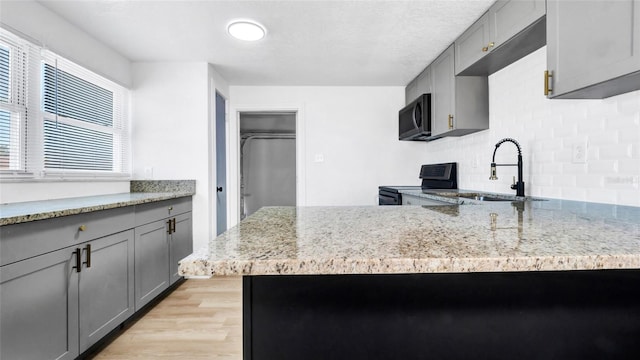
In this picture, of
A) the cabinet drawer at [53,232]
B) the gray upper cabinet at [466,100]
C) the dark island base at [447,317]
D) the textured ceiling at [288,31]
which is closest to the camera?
the dark island base at [447,317]

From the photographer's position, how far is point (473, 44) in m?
2.31

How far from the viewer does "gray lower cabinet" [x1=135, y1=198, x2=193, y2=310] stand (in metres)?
2.27

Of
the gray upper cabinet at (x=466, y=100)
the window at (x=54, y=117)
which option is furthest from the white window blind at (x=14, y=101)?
the gray upper cabinet at (x=466, y=100)

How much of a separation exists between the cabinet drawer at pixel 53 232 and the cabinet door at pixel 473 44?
104 inches

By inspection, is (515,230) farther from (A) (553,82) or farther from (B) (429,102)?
(B) (429,102)

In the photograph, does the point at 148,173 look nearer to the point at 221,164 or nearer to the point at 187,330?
the point at 221,164

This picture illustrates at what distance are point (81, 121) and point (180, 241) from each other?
1.24 meters

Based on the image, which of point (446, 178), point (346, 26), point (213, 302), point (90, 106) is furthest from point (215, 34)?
point (446, 178)

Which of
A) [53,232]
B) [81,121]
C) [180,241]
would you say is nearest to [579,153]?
[53,232]

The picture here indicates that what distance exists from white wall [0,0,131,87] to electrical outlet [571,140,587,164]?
328 cm

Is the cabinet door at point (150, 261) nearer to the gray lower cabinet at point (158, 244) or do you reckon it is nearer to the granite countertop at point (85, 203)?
the gray lower cabinet at point (158, 244)

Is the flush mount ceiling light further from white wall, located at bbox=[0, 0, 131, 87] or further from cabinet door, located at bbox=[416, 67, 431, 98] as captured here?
cabinet door, located at bbox=[416, 67, 431, 98]

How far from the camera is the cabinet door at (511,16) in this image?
5.42 feet

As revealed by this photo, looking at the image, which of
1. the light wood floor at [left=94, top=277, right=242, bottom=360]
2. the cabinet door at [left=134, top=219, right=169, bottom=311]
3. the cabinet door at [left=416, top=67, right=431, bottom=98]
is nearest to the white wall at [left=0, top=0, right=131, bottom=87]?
the cabinet door at [left=134, top=219, right=169, bottom=311]
